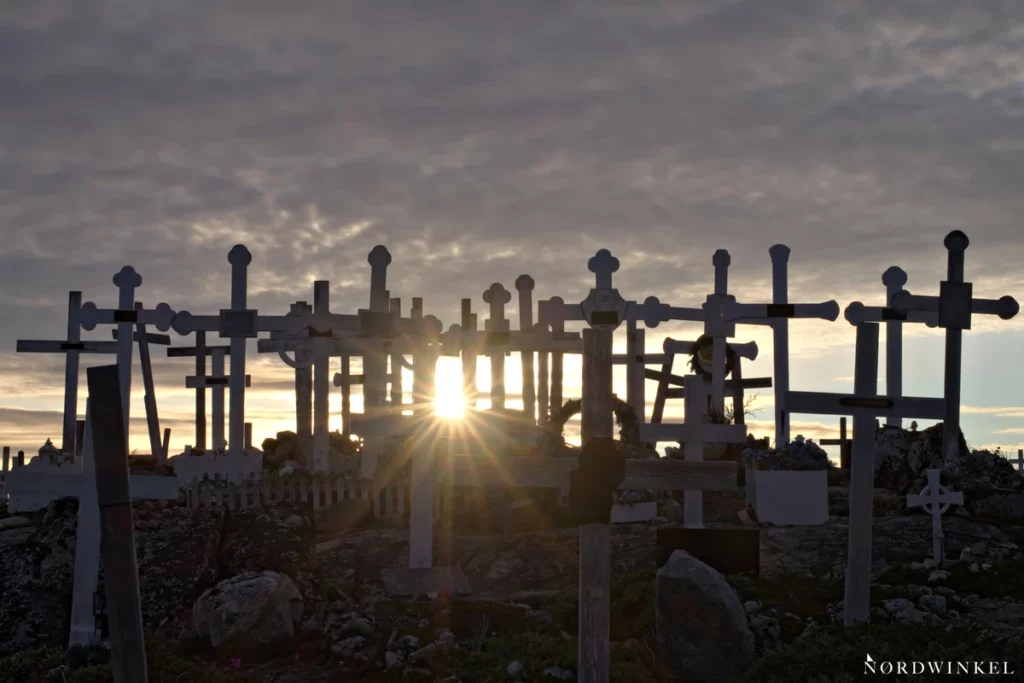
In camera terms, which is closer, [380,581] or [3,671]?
[3,671]

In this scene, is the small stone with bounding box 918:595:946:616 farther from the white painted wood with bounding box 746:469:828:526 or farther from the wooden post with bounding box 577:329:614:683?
the wooden post with bounding box 577:329:614:683

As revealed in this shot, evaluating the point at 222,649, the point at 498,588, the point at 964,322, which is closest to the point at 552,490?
the point at 498,588

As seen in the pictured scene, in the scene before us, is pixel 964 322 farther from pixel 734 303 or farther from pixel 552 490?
pixel 552 490

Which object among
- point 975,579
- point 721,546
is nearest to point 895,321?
point 975,579

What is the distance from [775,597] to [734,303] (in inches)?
336

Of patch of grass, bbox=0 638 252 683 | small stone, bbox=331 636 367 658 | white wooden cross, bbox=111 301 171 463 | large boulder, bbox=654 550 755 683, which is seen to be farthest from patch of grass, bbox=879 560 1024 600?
white wooden cross, bbox=111 301 171 463

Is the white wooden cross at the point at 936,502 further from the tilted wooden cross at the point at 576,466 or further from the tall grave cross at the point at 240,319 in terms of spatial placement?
the tall grave cross at the point at 240,319

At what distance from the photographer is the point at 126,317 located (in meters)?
17.2

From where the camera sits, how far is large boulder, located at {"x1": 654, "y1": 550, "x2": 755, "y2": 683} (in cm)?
1127

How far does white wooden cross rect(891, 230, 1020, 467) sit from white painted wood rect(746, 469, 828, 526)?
166 inches

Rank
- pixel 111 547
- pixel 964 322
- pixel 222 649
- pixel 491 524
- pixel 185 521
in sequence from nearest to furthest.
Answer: pixel 111 547 < pixel 222 649 < pixel 185 521 < pixel 491 524 < pixel 964 322

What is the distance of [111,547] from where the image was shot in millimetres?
8094

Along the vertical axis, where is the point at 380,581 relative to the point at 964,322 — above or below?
below

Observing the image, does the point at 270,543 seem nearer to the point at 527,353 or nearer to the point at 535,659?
the point at 535,659
